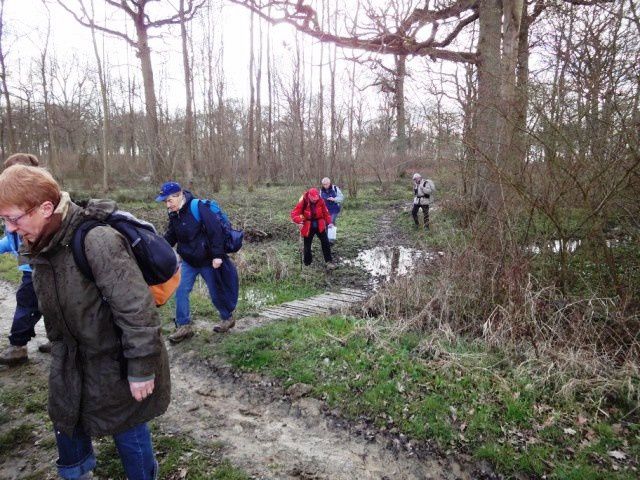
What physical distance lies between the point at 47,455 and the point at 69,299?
2163 millimetres

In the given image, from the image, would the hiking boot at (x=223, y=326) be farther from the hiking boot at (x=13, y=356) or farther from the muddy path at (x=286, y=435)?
the hiking boot at (x=13, y=356)

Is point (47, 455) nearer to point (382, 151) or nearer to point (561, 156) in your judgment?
point (561, 156)

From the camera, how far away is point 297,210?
8.98 meters

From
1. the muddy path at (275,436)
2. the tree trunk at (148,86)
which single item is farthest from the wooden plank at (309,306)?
the tree trunk at (148,86)

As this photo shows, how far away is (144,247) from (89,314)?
17.0 inches

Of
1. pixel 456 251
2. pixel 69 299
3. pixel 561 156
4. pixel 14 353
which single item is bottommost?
pixel 14 353

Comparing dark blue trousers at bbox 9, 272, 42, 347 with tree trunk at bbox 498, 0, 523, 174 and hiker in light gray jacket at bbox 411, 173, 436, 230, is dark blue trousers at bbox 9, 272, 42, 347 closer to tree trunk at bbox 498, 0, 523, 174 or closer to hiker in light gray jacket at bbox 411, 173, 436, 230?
tree trunk at bbox 498, 0, 523, 174

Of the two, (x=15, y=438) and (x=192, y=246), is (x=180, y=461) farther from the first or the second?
(x=192, y=246)

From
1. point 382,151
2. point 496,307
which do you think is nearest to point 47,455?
point 496,307

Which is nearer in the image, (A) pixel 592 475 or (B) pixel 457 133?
(A) pixel 592 475

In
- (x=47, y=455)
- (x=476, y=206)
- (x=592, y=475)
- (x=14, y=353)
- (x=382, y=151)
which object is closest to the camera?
(x=592, y=475)

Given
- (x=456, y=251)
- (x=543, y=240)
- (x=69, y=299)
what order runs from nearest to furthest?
(x=69, y=299)
(x=543, y=240)
(x=456, y=251)

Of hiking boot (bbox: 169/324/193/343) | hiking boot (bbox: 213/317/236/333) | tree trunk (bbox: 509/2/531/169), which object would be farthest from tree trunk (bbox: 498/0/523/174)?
hiking boot (bbox: 169/324/193/343)

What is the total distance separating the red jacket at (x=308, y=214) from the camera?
29.4 feet
